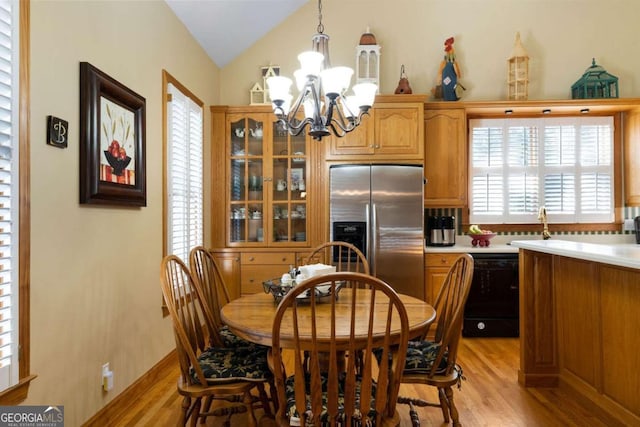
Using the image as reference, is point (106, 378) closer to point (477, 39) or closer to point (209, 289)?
point (209, 289)

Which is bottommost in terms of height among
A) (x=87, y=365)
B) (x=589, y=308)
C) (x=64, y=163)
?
(x=87, y=365)

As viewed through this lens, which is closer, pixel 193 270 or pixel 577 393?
pixel 193 270

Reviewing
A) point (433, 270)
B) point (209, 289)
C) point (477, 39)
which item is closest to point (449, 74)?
point (477, 39)

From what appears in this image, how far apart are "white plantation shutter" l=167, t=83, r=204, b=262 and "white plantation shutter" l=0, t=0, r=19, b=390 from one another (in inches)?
57.5

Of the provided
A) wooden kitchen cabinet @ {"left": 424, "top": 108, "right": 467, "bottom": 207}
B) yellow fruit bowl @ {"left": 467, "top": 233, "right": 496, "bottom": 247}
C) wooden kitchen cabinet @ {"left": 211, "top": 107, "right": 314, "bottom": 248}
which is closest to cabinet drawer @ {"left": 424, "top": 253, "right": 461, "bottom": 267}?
yellow fruit bowl @ {"left": 467, "top": 233, "right": 496, "bottom": 247}

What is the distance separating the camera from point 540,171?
4.32m

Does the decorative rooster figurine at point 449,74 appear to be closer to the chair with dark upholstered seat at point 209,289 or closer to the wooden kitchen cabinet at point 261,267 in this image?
the wooden kitchen cabinet at point 261,267

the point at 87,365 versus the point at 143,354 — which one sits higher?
the point at 87,365

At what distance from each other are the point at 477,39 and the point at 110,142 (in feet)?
12.7

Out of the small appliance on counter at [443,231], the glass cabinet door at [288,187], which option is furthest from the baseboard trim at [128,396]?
the small appliance on counter at [443,231]

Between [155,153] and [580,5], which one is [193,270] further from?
[580,5]

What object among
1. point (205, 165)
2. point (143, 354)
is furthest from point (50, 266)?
point (205, 165)

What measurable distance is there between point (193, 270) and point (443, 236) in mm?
2737

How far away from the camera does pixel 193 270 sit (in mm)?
2209
